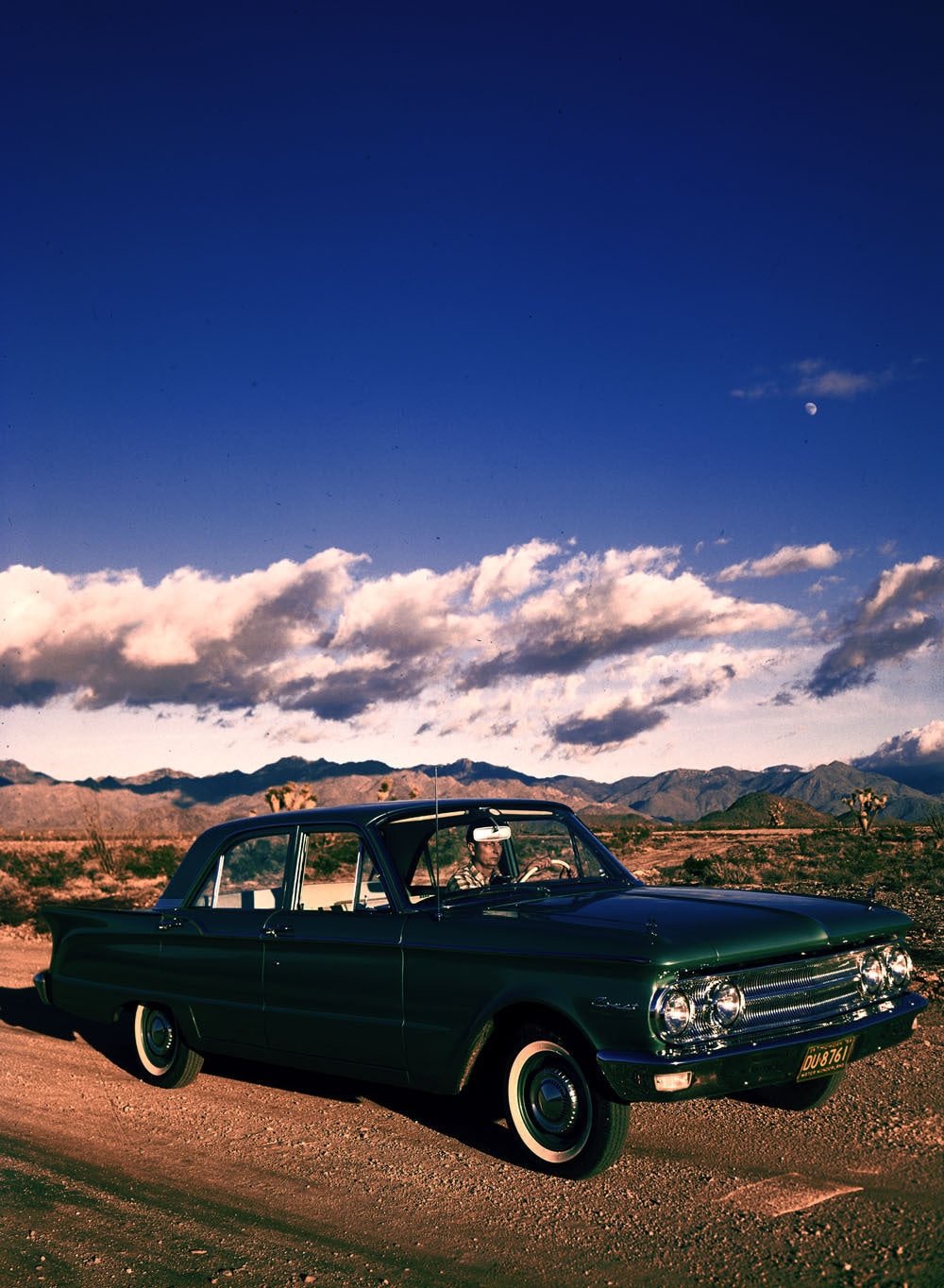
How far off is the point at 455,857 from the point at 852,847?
104 ft

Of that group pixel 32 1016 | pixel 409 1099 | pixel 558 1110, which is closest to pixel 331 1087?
pixel 409 1099

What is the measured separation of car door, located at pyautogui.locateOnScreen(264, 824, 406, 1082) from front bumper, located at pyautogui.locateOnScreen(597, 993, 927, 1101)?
1.31 m

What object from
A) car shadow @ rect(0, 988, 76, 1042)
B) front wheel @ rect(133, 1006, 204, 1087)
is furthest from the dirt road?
car shadow @ rect(0, 988, 76, 1042)

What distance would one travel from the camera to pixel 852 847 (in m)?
34.2

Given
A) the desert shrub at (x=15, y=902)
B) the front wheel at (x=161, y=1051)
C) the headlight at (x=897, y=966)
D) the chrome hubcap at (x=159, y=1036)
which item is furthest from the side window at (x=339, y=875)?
the desert shrub at (x=15, y=902)

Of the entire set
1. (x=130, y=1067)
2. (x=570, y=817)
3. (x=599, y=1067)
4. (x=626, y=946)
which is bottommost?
(x=130, y=1067)

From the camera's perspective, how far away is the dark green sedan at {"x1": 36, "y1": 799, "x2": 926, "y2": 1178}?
441cm

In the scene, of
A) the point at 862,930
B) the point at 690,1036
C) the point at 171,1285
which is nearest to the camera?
the point at 171,1285

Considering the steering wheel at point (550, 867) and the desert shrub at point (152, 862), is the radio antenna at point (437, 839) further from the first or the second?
the desert shrub at point (152, 862)

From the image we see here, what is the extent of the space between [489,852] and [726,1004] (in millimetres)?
1850

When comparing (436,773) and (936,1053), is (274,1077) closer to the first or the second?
(436,773)

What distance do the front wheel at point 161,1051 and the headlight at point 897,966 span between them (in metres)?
4.21

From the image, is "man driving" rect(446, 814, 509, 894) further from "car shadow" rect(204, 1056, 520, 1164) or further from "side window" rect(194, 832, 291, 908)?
"car shadow" rect(204, 1056, 520, 1164)

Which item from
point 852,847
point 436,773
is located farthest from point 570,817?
point 852,847
